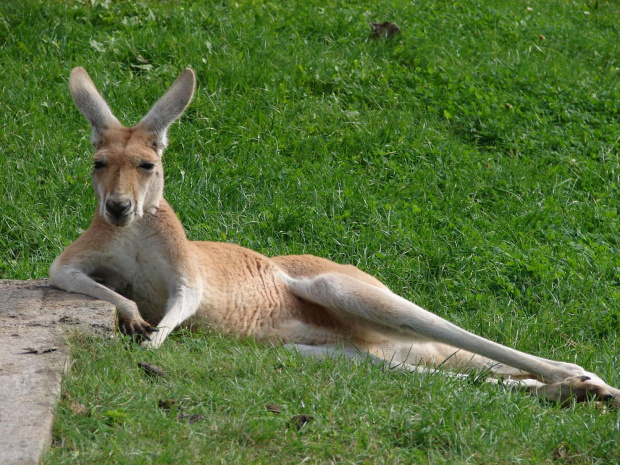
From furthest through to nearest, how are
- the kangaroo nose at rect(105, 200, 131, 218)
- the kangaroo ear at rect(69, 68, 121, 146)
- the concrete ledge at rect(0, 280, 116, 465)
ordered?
the kangaroo ear at rect(69, 68, 121, 146), the kangaroo nose at rect(105, 200, 131, 218), the concrete ledge at rect(0, 280, 116, 465)

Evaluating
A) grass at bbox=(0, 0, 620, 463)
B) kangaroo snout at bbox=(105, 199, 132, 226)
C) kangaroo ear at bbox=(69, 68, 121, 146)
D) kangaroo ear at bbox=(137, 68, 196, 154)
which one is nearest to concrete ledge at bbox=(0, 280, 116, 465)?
grass at bbox=(0, 0, 620, 463)

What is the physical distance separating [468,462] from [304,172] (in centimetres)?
410

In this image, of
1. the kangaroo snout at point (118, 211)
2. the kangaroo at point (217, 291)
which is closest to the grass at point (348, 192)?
the kangaroo at point (217, 291)

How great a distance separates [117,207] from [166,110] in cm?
81

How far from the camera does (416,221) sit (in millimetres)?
6707

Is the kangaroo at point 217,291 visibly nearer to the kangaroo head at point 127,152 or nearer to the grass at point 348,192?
the kangaroo head at point 127,152

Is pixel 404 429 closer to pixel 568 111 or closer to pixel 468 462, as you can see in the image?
pixel 468 462

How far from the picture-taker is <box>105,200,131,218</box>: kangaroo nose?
4.43 meters

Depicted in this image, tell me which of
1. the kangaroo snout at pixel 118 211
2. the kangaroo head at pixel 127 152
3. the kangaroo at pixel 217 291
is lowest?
the kangaroo at pixel 217 291

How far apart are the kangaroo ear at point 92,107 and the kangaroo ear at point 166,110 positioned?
0.63ft

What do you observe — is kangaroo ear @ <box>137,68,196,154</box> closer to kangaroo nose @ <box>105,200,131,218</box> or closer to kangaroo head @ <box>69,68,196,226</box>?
kangaroo head @ <box>69,68,196,226</box>

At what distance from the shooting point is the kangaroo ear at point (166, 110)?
4969mm

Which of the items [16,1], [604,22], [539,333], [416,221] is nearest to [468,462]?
[539,333]

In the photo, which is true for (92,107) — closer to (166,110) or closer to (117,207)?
(166,110)
